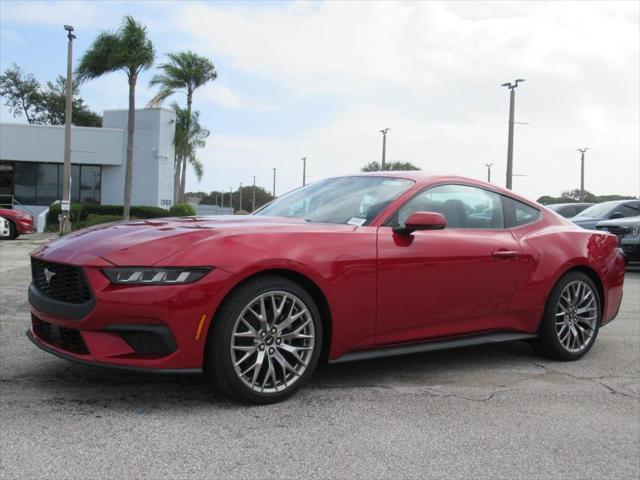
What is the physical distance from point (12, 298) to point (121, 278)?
4.57 m

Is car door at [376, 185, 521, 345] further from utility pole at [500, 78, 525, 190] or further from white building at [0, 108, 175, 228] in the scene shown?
white building at [0, 108, 175, 228]

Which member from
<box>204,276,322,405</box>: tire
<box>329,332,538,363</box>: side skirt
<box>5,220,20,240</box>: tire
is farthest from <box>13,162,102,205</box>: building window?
<box>204,276,322,405</box>: tire

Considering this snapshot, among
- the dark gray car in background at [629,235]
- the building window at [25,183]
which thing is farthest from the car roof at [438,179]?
the building window at [25,183]

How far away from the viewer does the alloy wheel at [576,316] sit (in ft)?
15.9

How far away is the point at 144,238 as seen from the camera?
3412 mm

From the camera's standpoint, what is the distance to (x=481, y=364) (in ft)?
15.5

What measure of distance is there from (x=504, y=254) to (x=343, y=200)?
3.97 feet

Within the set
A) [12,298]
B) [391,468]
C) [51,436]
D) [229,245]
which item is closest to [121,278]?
[229,245]

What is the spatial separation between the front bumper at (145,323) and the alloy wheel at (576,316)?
9.30ft

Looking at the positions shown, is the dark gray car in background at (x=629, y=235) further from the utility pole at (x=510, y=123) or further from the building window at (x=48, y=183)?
the building window at (x=48, y=183)

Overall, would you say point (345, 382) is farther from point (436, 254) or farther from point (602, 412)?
point (602, 412)

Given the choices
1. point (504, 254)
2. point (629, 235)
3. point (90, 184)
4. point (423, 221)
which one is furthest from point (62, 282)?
point (90, 184)

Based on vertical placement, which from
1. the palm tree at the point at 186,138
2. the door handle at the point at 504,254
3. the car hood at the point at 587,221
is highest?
the palm tree at the point at 186,138

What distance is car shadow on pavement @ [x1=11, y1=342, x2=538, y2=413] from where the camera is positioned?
3.49m
